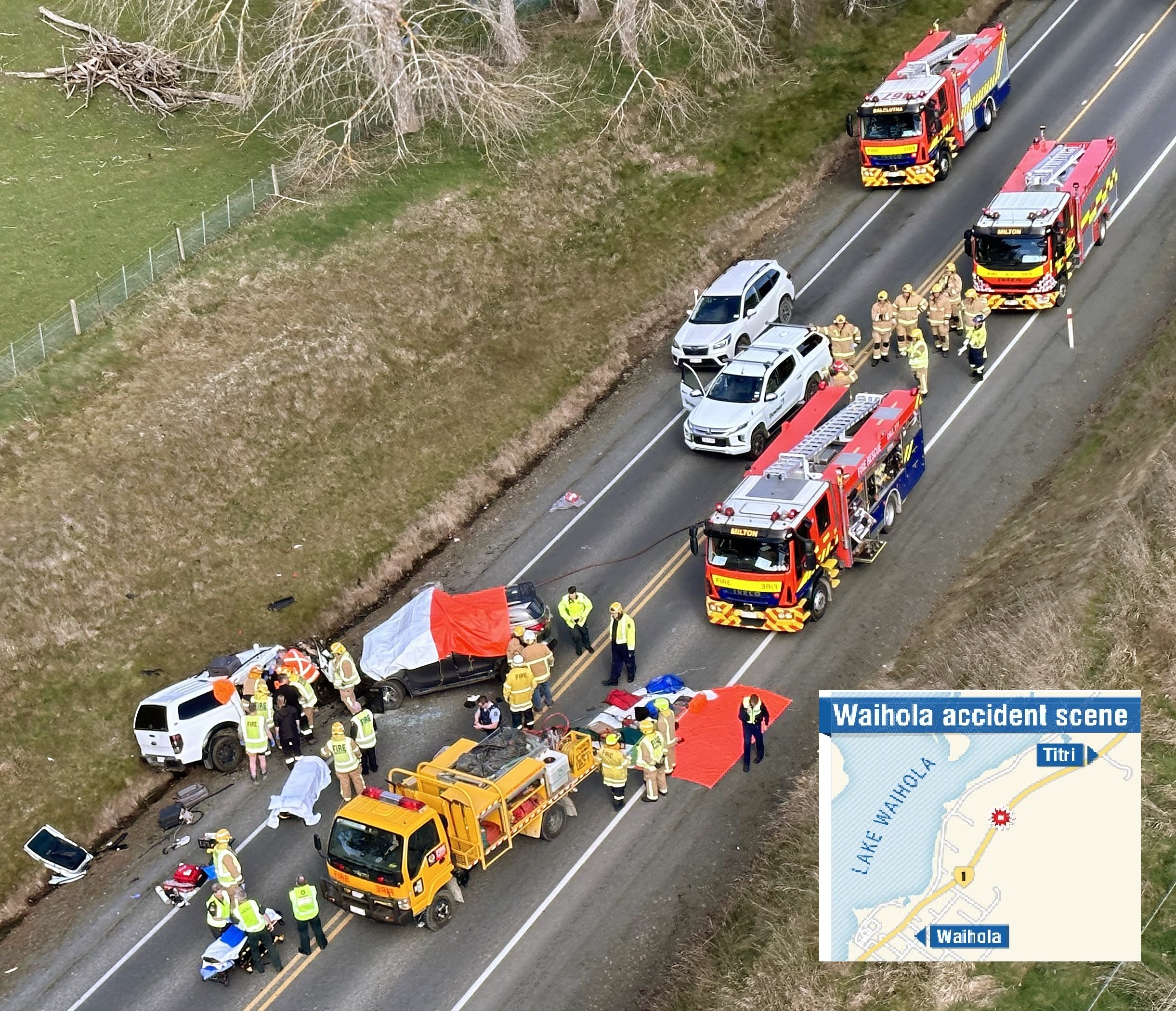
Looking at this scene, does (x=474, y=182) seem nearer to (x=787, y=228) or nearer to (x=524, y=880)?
(x=787, y=228)

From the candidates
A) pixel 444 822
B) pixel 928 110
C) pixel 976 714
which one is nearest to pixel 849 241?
pixel 928 110

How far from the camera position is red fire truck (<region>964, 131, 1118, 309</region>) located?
33469mm

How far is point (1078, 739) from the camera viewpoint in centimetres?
1270

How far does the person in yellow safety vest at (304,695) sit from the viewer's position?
26.3 meters

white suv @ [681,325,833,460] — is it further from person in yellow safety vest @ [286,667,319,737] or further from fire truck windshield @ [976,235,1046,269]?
person in yellow safety vest @ [286,667,319,737]

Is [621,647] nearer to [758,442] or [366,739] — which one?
[366,739]

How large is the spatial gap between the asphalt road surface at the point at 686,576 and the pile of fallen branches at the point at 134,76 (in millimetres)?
17487

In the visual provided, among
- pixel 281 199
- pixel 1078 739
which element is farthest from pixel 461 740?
pixel 281 199

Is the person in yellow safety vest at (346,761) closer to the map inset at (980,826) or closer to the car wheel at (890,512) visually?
the car wheel at (890,512)

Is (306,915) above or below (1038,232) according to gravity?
below

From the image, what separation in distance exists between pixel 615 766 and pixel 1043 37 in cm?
3203

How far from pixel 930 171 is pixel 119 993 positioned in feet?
94.6

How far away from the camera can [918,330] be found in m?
32.1

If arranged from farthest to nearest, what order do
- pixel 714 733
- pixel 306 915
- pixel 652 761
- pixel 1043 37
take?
pixel 1043 37
pixel 714 733
pixel 652 761
pixel 306 915
